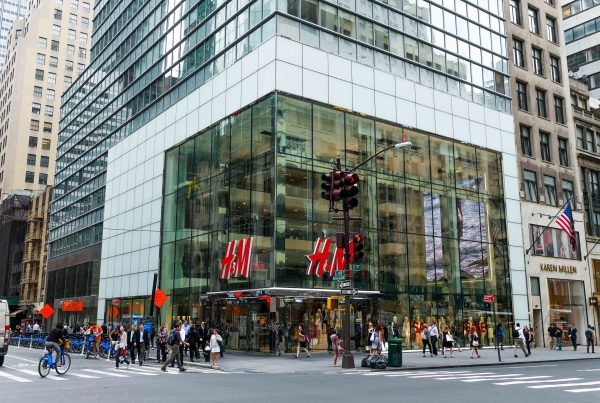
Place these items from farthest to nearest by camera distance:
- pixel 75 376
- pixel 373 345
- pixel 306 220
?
pixel 306 220 < pixel 373 345 < pixel 75 376

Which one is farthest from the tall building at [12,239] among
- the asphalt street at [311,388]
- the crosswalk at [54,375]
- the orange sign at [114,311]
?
the asphalt street at [311,388]

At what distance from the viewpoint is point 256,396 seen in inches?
512

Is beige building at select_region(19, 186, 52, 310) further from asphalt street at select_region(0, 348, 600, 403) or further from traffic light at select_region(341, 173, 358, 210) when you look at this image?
traffic light at select_region(341, 173, 358, 210)

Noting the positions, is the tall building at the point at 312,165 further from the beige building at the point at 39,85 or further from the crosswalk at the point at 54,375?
the beige building at the point at 39,85

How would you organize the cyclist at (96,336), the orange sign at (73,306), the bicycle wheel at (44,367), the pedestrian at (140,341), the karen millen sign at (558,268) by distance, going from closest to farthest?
1. the bicycle wheel at (44,367)
2. the pedestrian at (140,341)
3. the cyclist at (96,336)
4. the karen millen sign at (558,268)
5. the orange sign at (73,306)

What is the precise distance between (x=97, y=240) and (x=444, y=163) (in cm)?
3562

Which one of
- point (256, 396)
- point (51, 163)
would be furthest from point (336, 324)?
point (51, 163)

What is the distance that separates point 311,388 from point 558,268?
118 feet

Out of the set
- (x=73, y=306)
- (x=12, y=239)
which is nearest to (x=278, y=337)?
(x=73, y=306)

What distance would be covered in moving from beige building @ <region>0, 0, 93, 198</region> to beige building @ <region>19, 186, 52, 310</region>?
56.2 ft

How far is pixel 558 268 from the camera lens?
44.3m

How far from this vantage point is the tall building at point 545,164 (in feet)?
142

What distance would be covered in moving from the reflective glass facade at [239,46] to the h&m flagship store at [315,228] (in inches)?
182

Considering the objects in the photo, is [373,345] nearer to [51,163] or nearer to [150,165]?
[150,165]
